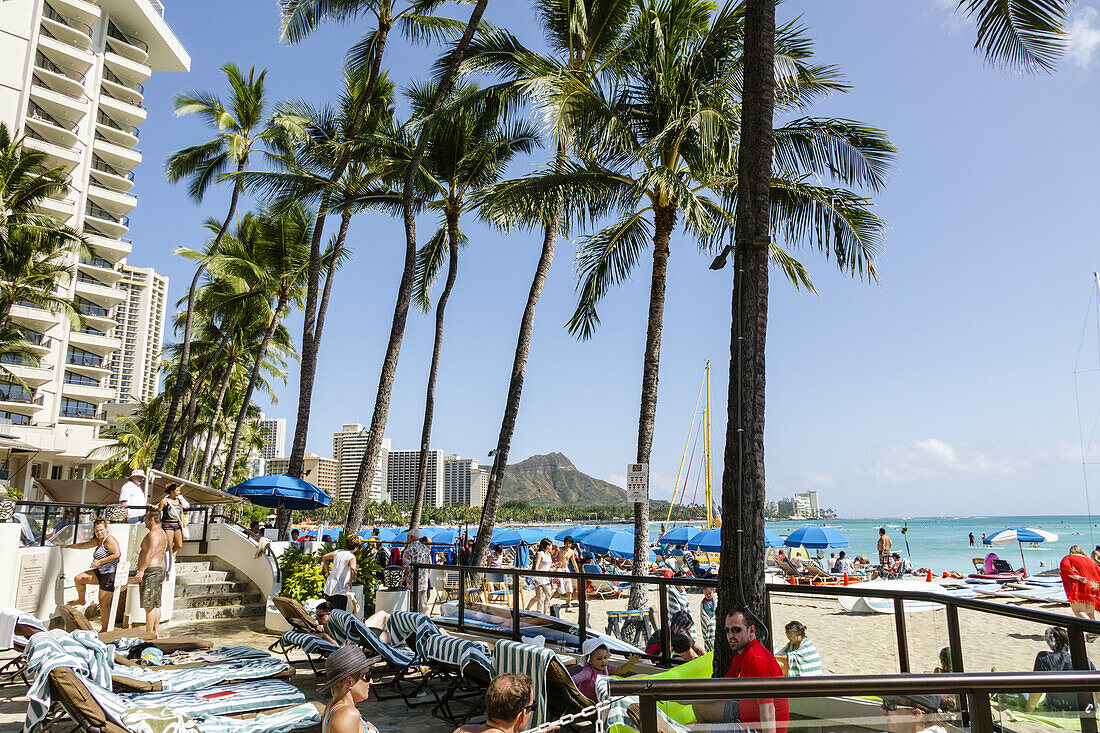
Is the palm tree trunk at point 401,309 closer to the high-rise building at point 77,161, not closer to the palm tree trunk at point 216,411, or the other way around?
the palm tree trunk at point 216,411

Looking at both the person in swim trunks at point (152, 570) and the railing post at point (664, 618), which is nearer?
the railing post at point (664, 618)

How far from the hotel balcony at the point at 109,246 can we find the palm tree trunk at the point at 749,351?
175 ft

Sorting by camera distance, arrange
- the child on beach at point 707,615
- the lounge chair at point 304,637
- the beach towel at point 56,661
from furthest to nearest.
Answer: the lounge chair at point 304,637 < the child on beach at point 707,615 < the beach towel at point 56,661

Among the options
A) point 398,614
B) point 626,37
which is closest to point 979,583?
point 626,37

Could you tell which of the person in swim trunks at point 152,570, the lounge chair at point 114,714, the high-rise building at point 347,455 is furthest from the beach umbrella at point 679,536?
the high-rise building at point 347,455

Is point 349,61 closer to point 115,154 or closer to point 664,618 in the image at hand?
point 664,618

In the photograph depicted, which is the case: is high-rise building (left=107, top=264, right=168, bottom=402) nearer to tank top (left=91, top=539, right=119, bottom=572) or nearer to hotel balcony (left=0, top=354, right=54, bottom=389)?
hotel balcony (left=0, top=354, right=54, bottom=389)

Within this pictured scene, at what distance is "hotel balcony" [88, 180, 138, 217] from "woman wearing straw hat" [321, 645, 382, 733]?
189 ft

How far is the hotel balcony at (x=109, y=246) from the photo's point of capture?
4994 centimetres

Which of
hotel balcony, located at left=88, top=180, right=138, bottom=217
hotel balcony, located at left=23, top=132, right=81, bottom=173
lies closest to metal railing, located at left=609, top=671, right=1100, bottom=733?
hotel balcony, located at left=23, top=132, right=81, bottom=173

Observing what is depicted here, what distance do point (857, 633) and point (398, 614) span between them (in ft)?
15.2

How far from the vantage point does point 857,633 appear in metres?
6.46

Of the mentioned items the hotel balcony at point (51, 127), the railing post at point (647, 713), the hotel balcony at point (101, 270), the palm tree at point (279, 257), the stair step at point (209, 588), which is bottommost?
the stair step at point (209, 588)

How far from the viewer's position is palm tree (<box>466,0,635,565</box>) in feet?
47.1
